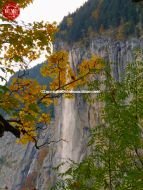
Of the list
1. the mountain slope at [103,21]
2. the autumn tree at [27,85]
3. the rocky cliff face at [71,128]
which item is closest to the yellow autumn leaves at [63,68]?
the autumn tree at [27,85]

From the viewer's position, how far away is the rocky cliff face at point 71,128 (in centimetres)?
5325

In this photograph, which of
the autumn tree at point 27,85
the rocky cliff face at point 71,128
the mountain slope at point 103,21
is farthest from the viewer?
the mountain slope at point 103,21

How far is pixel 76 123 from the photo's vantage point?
58.5 m

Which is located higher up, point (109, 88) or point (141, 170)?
point (109, 88)

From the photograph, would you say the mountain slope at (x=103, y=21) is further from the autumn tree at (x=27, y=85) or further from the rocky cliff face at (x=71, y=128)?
the autumn tree at (x=27, y=85)

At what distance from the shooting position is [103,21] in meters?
64.3

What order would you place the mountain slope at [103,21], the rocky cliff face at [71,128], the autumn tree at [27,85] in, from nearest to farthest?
the autumn tree at [27,85] → the rocky cliff face at [71,128] → the mountain slope at [103,21]

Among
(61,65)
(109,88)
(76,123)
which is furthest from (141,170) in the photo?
(76,123)

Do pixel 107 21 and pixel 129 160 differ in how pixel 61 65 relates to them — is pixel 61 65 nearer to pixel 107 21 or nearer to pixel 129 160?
pixel 129 160

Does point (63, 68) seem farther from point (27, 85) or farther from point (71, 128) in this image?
point (71, 128)

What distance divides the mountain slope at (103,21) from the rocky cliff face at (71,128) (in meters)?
1.97

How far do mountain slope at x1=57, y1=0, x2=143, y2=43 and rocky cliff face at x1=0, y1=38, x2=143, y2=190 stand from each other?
6.45ft

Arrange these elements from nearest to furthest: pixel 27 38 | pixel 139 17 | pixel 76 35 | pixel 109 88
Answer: pixel 27 38, pixel 109 88, pixel 139 17, pixel 76 35

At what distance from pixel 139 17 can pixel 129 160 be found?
1996 inches
